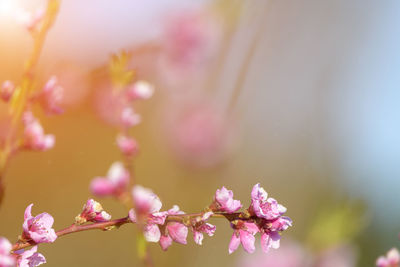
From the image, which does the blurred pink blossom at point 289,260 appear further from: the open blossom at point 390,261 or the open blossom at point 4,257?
the open blossom at point 4,257

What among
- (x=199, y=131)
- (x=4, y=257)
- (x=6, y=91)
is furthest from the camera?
(x=199, y=131)

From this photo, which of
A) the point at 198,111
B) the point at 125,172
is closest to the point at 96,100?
the point at 198,111

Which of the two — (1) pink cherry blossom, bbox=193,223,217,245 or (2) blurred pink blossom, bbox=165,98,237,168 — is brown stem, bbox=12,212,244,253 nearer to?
(1) pink cherry blossom, bbox=193,223,217,245

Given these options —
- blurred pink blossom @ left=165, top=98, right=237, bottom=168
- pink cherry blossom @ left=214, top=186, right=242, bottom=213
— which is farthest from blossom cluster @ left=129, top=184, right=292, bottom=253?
blurred pink blossom @ left=165, top=98, right=237, bottom=168

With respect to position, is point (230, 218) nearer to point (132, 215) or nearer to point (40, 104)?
point (132, 215)

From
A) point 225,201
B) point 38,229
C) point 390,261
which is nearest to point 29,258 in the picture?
point 38,229

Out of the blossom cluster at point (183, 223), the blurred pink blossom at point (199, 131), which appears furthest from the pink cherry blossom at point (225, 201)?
the blurred pink blossom at point (199, 131)

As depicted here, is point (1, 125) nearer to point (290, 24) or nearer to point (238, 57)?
point (238, 57)
